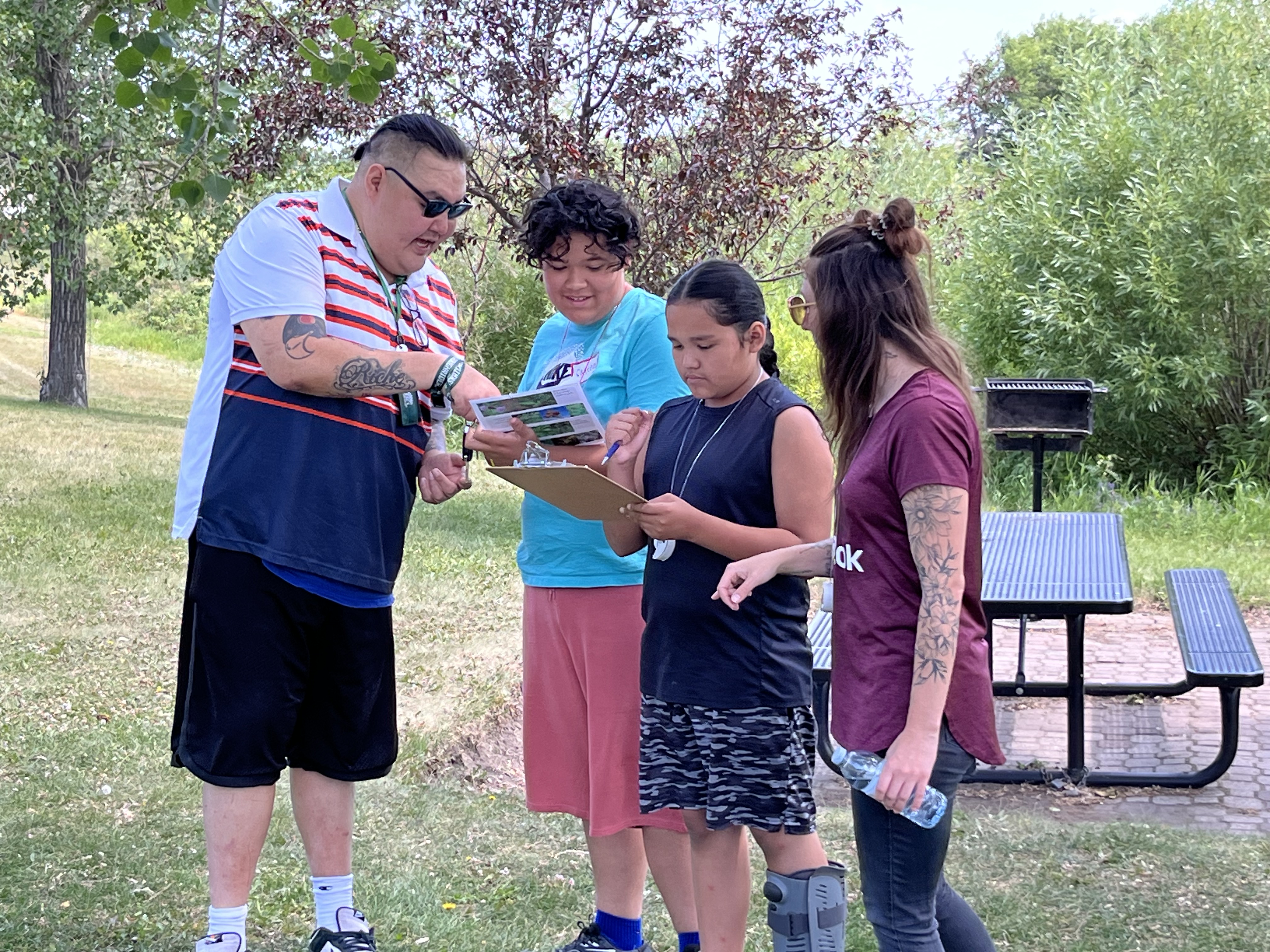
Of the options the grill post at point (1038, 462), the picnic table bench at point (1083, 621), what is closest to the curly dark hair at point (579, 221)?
the picnic table bench at point (1083, 621)

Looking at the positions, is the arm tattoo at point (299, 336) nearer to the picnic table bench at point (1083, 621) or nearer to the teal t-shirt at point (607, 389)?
the teal t-shirt at point (607, 389)

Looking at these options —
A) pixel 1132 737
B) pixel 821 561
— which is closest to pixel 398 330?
pixel 821 561

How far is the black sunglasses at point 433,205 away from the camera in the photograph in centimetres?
309

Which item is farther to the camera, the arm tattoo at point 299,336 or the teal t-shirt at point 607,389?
the teal t-shirt at point 607,389

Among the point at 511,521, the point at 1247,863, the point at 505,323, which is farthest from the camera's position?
the point at 505,323

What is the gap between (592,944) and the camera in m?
3.40

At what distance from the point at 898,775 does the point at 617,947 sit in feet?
4.64

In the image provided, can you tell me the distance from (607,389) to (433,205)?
2.03 feet

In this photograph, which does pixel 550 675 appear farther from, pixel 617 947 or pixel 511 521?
pixel 511 521

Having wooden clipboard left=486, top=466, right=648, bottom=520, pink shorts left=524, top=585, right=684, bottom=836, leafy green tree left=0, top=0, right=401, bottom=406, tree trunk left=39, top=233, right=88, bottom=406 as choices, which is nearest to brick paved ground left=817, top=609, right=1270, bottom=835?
pink shorts left=524, top=585, right=684, bottom=836

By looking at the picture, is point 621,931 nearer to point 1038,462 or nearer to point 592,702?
point 592,702

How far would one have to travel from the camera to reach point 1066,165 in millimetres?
13789

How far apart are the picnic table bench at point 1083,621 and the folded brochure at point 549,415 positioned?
5.69ft

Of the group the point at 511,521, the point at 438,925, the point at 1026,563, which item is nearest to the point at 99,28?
the point at 438,925
